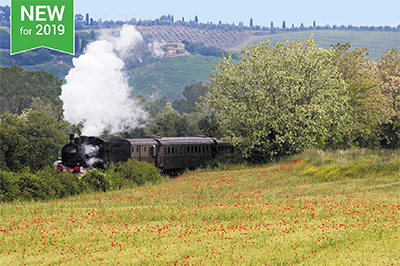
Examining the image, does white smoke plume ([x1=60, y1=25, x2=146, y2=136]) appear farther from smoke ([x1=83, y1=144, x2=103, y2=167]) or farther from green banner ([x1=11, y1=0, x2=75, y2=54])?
green banner ([x1=11, y1=0, x2=75, y2=54])

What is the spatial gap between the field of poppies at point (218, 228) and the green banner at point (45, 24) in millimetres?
7635

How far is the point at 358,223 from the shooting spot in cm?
1950

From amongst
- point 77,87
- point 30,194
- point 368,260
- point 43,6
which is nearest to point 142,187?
point 30,194

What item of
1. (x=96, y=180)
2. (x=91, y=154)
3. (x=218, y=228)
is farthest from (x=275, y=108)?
(x=218, y=228)

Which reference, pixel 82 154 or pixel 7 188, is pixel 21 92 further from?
pixel 7 188

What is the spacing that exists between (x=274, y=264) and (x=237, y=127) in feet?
117

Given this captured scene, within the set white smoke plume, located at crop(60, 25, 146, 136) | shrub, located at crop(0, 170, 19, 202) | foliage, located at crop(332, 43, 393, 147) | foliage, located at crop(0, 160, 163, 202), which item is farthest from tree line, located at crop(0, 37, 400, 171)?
shrub, located at crop(0, 170, 19, 202)

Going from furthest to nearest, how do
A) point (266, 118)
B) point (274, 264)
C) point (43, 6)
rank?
1. point (266, 118)
2. point (43, 6)
3. point (274, 264)

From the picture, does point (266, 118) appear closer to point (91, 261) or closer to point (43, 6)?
point (43, 6)

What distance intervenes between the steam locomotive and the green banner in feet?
34.4

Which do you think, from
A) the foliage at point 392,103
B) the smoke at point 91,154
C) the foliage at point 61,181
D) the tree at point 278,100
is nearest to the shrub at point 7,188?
the foliage at point 61,181

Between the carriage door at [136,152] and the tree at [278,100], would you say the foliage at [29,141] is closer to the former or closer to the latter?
the carriage door at [136,152]

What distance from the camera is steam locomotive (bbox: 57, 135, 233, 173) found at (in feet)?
131

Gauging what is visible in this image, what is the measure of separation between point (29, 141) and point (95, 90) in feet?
25.4
